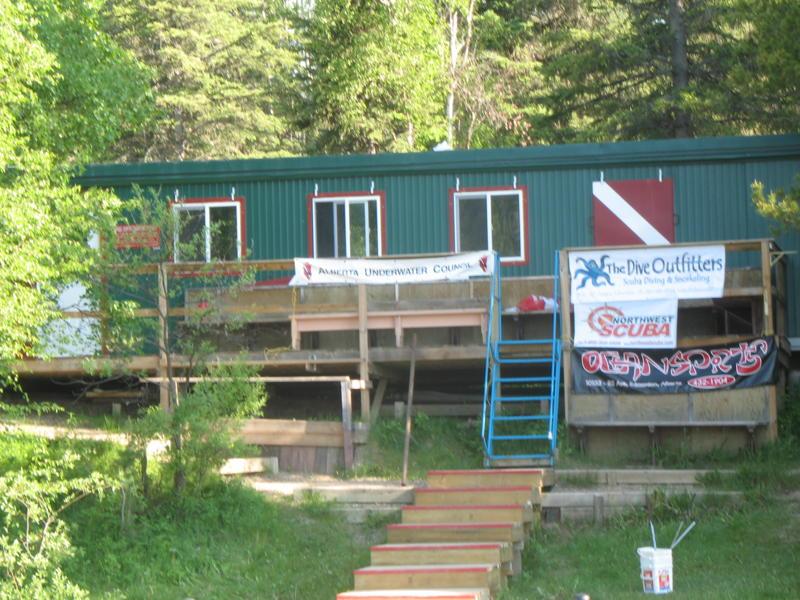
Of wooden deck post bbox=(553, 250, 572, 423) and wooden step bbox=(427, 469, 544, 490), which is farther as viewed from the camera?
wooden deck post bbox=(553, 250, 572, 423)

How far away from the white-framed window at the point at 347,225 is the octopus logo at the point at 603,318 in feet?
15.2

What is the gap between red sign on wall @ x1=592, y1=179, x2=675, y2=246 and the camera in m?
19.9

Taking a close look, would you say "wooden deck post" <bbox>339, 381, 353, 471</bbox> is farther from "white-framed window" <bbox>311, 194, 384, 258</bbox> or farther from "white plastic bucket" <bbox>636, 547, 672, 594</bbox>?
"white plastic bucket" <bbox>636, 547, 672, 594</bbox>

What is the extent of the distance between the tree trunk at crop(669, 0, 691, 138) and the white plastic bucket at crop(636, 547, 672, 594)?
18.2 m

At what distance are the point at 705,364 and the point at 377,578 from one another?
6399mm

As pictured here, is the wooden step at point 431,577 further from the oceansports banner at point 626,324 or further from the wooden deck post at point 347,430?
the oceansports banner at point 626,324

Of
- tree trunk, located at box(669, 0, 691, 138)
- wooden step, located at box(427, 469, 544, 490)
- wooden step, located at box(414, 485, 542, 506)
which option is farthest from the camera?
tree trunk, located at box(669, 0, 691, 138)

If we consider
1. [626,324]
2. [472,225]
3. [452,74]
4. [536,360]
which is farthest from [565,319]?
[452,74]

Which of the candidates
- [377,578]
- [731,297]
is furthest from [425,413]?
[377,578]

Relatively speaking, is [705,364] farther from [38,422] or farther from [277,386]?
[38,422]

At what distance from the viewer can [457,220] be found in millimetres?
20312

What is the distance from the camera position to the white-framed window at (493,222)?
20125 mm

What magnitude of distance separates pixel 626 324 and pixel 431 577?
612 cm

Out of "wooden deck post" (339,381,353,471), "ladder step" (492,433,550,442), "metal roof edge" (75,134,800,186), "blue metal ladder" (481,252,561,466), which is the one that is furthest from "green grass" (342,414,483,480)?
"metal roof edge" (75,134,800,186)
